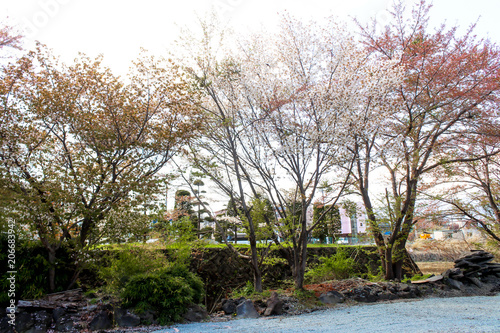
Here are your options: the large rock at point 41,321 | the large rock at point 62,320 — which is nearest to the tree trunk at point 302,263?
the large rock at point 62,320

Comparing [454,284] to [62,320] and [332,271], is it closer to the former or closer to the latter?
[332,271]

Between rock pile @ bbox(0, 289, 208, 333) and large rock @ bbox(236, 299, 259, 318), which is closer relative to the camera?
rock pile @ bbox(0, 289, 208, 333)

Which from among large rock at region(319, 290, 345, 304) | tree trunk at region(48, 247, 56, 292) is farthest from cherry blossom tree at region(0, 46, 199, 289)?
large rock at region(319, 290, 345, 304)

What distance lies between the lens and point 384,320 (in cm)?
356

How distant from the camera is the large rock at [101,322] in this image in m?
3.68

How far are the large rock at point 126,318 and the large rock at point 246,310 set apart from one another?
138 cm

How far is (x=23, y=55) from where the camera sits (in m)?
5.25

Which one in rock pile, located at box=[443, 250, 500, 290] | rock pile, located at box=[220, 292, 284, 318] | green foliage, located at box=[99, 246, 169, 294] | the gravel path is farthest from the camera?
rock pile, located at box=[443, 250, 500, 290]

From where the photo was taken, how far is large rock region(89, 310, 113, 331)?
3678 mm

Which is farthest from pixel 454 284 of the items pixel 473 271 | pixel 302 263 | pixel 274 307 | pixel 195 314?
pixel 195 314

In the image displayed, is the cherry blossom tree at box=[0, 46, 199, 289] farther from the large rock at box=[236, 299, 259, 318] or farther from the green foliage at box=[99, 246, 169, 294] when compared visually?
the large rock at box=[236, 299, 259, 318]

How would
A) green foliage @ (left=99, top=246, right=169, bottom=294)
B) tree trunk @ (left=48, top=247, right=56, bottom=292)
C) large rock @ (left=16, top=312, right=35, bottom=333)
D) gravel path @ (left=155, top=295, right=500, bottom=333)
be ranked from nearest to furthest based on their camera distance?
gravel path @ (left=155, top=295, right=500, bottom=333) → large rock @ (left=16, top=312, right=35, bottom=333) → green foliage @ (left=99, top=246, right=169, bottom=294) → tree trunk @ (left=48, top=247, right=56, bottom=292)

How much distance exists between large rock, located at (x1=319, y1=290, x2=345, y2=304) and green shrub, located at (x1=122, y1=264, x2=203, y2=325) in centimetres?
227

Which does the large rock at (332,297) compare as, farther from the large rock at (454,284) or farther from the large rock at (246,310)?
the large rock at (454,284)
